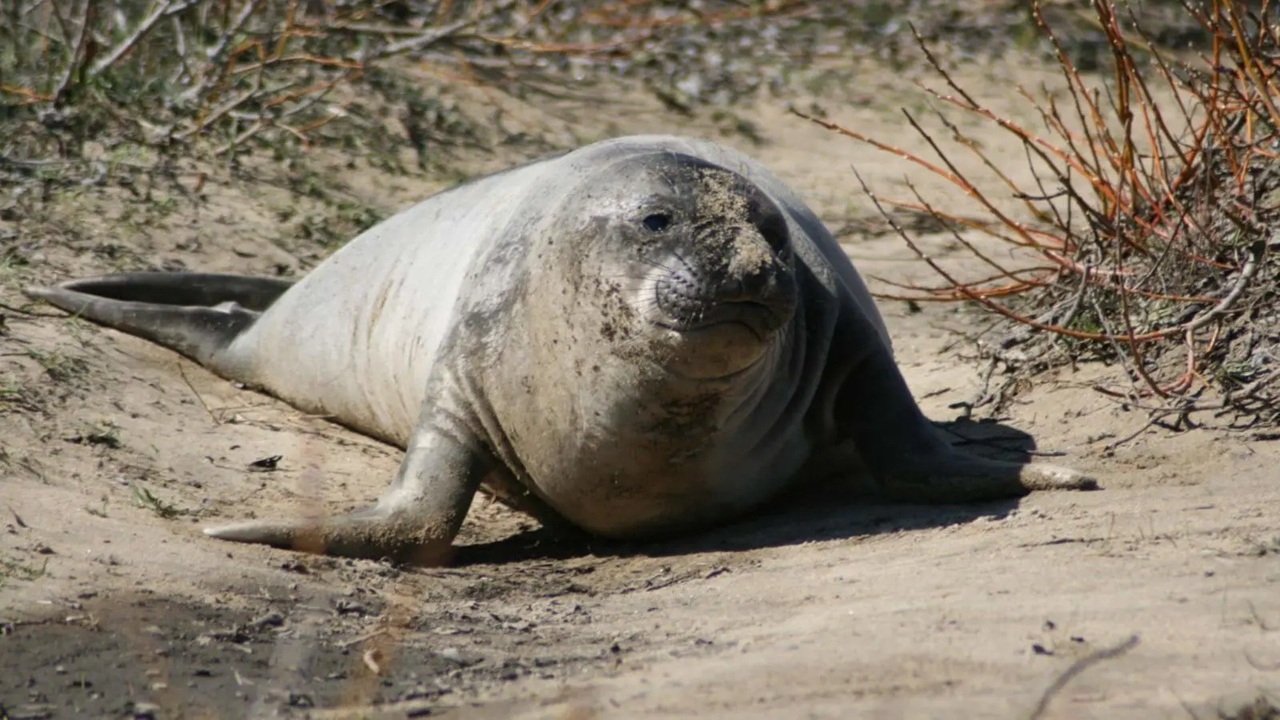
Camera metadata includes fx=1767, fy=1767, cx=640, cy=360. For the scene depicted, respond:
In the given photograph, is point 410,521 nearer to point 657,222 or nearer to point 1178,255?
point 657,222

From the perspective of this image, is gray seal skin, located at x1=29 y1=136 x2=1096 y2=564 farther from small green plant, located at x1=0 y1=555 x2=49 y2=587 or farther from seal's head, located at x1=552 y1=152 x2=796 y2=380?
small green plant, located at x1=0 y1=555 x2=49 y2=587

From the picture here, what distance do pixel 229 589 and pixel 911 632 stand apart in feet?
4.90

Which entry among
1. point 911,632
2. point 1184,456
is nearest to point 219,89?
point 1184,456

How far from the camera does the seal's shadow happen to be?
4.13 metres

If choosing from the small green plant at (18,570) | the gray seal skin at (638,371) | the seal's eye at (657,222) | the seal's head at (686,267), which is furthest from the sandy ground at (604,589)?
the seal's eye at (657,222)

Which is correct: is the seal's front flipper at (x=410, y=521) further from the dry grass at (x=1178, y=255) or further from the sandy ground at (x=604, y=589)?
the dry grass at (x=1178, y=255)

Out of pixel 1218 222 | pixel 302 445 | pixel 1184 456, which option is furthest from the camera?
pixel 302 445

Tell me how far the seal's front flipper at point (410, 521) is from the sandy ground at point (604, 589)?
0.20 feet

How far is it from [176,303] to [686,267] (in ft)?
10.0

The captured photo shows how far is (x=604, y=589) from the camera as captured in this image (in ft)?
13.1

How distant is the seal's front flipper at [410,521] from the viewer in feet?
13.5

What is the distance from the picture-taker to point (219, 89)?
7.99 m

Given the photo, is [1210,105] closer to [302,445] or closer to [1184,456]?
[1184,456]

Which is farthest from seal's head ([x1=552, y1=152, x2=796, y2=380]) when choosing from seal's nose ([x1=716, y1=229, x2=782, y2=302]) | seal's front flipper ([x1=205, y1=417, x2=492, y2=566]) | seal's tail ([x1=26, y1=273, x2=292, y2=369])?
seal's tail ([x1=26, y1=273, x2=292, y2=369])
